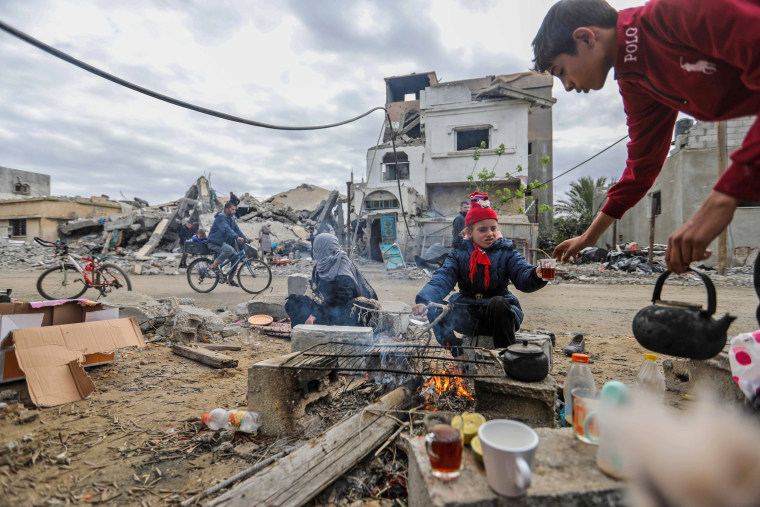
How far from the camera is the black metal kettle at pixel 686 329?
1.38m

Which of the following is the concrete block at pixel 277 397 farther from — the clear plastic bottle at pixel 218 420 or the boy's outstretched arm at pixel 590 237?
the boy's outstretched arm at pixel 590 237

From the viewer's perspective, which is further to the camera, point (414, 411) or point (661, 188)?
point (661, 188)

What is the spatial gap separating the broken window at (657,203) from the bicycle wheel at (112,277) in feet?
61.7

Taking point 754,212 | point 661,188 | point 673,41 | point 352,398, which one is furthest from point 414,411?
point 661,188

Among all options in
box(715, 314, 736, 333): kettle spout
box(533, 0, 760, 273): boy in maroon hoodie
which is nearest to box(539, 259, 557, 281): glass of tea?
box(533, 0, 760, 273): boy in maroon hoodie

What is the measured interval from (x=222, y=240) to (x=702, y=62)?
8815mm

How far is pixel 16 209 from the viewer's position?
2439cm

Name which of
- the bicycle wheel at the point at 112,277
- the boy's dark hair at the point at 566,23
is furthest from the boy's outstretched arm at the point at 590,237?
the bicycle wheel at the point at 112,277

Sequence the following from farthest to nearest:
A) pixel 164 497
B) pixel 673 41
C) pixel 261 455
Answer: pixel 261 455, pixel 164 497, pixel 673 41

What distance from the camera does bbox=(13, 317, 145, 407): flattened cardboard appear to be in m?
2.71

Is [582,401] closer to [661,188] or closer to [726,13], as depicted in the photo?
[726,13]

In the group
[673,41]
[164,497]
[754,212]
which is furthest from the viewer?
[754,212]

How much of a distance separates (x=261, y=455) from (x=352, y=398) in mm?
891

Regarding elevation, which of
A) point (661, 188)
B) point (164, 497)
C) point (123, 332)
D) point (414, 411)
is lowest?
point (164, 497)
